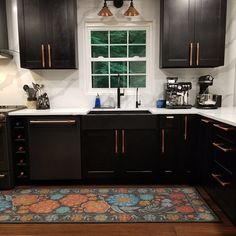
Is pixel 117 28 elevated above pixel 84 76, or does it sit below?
above

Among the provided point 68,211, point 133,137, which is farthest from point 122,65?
point 68,211

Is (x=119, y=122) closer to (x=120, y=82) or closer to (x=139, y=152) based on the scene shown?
(x=139, y=152)

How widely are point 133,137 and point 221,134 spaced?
3.40ft

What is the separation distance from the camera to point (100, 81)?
347 centimetres

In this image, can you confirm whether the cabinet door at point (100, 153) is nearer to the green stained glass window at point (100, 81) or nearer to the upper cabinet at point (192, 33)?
the green stained glass window at point (100, 81)

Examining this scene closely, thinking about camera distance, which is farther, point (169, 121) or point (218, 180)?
point (169, 121)

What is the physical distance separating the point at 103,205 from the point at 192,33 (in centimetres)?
235

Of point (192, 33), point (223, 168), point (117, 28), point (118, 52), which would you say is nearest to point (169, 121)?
point (223, 168)

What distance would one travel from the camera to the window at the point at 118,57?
338 centimetres

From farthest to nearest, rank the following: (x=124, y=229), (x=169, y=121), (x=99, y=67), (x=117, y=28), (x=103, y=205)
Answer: (x=99, y=67) < (x=117, y=28) < (x=169, y=121) < (x=103, y=205) < (x=124, y=229)

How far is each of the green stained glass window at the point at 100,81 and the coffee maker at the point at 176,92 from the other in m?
0.91

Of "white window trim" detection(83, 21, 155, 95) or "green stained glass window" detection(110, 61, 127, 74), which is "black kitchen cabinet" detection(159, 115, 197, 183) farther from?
"green stained glass window" detection(110, 61, 127, 74)

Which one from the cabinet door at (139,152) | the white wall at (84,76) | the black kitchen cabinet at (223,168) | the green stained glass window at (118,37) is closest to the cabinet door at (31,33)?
the white wall at (84,76)

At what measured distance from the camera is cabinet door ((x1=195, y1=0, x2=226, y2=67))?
9.53 ft
